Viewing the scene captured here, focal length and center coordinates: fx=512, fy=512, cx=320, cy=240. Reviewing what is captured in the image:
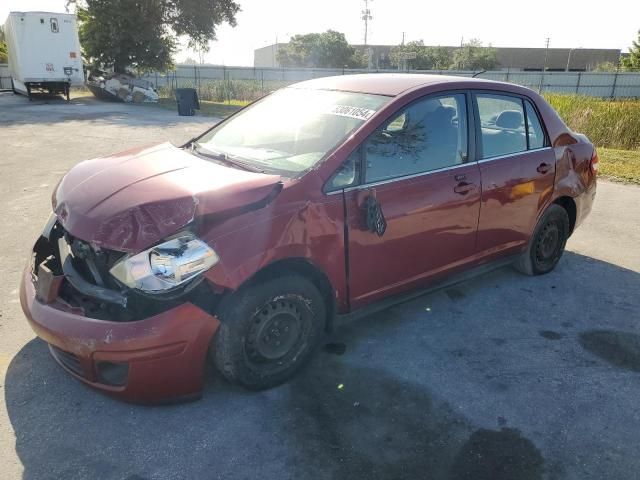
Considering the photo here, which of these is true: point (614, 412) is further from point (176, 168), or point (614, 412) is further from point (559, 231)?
point (176, 168)

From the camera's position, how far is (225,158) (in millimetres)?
3404

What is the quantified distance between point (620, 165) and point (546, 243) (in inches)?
238

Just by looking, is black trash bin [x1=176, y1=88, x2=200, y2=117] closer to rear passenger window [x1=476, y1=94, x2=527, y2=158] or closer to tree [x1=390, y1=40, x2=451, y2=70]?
rear passenger window [x1=476, y1=94, x2=527, y2=158]

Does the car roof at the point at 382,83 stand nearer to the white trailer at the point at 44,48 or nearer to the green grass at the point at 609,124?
the green grass at the point at 609,124

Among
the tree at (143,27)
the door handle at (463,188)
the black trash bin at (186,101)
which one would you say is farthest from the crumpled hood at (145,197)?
the tree at (143,27)

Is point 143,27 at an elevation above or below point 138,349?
above

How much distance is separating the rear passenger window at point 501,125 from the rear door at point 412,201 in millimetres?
225

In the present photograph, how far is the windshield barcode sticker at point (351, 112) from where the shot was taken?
327cm

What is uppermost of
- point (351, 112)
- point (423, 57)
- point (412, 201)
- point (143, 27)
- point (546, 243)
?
point (143, 27)

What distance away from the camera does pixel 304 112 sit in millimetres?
3621

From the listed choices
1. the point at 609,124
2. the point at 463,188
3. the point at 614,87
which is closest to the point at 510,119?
the point at 463,188

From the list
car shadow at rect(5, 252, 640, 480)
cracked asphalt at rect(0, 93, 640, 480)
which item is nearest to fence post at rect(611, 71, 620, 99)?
cracked asphalt at rect(0, 93, 640, 480)

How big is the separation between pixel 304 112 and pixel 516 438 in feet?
8.01

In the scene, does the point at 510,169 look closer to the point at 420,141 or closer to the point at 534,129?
the point at 534,129
